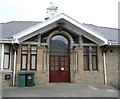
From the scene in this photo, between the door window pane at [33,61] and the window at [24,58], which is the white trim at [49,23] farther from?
the door window pane at [33,61]

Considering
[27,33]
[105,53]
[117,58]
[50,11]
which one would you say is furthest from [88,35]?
[50,11]

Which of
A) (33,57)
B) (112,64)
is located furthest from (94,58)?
(33,57)

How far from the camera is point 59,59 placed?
14.7 m

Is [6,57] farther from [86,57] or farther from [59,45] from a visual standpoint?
[86,57]

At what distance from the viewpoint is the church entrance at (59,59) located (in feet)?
47.3

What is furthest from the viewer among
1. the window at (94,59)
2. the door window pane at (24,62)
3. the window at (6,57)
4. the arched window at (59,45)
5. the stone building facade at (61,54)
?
the arched window at (59,45)

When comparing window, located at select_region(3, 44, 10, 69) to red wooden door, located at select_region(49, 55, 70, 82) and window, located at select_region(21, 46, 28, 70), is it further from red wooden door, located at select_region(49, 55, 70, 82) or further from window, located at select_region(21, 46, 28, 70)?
red wooden door, located at select_region(49, 55, 70, 82)

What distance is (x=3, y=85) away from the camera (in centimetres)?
1277

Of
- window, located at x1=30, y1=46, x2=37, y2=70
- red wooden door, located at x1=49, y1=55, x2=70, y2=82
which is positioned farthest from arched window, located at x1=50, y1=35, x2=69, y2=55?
window, located at x1=30, y1=46, x2=37, y2=70

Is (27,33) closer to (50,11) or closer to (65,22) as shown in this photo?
(65,22)

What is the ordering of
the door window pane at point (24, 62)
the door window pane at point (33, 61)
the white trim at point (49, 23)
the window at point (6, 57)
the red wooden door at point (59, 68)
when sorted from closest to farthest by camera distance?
the white trim at point (49, 23) < the window at point (6, 57) < the door window pane at point (24, 62) < the door window pane at point (33, 61) < the red wooden door at point (59, 68)

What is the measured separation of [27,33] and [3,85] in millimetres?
3828

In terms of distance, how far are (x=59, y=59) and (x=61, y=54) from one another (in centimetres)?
42

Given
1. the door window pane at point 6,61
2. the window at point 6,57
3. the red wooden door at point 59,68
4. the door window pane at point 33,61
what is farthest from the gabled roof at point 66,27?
the red wooden door at point 59,68
